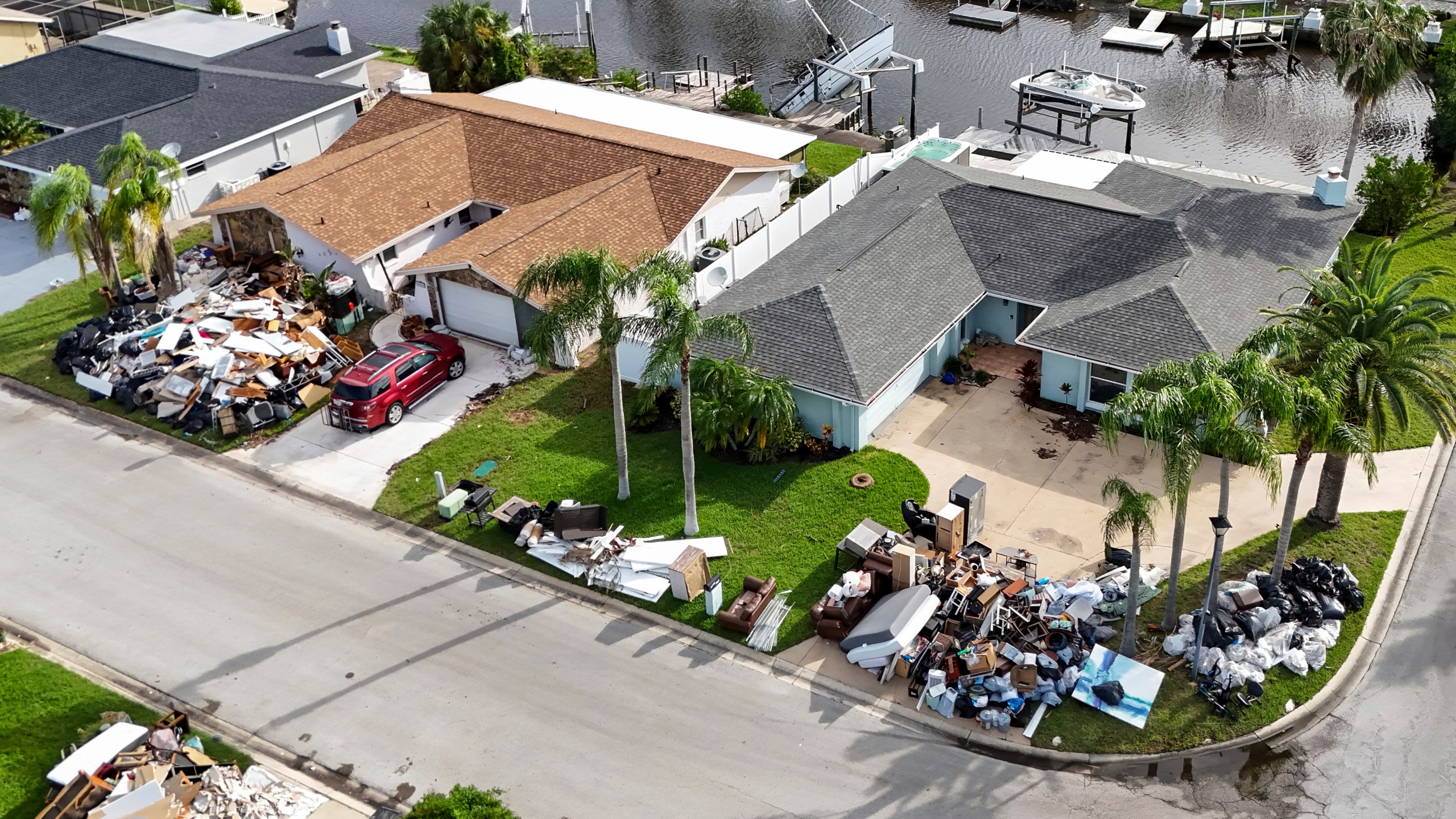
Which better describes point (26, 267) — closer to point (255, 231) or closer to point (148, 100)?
point (255, 231)

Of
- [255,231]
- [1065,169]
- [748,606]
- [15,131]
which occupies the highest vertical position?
[15,131]

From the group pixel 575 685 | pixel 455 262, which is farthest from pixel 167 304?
pixel 575 685

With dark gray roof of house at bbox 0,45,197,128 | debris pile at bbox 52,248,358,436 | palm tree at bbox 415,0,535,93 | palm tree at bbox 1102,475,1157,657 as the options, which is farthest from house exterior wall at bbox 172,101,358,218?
palm tree at bbox 1102,475,1157,657

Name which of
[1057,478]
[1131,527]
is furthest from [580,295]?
[1057,478]

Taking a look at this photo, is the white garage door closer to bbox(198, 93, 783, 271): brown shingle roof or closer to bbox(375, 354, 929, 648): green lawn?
bbox(198, 93, 783, 271): brown shingle roof

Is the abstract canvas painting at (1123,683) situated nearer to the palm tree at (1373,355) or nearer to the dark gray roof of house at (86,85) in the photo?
the palm tree at (1373,355)

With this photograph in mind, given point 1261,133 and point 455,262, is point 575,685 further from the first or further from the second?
point 1261,133

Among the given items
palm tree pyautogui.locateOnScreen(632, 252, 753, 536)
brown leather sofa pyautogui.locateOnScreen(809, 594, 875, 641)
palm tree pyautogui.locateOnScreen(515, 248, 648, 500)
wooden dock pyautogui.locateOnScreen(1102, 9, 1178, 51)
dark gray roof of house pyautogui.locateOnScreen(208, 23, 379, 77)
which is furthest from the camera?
wooden dock pyautogui.locateOnScreen(1102, 9, 1178, 51)
